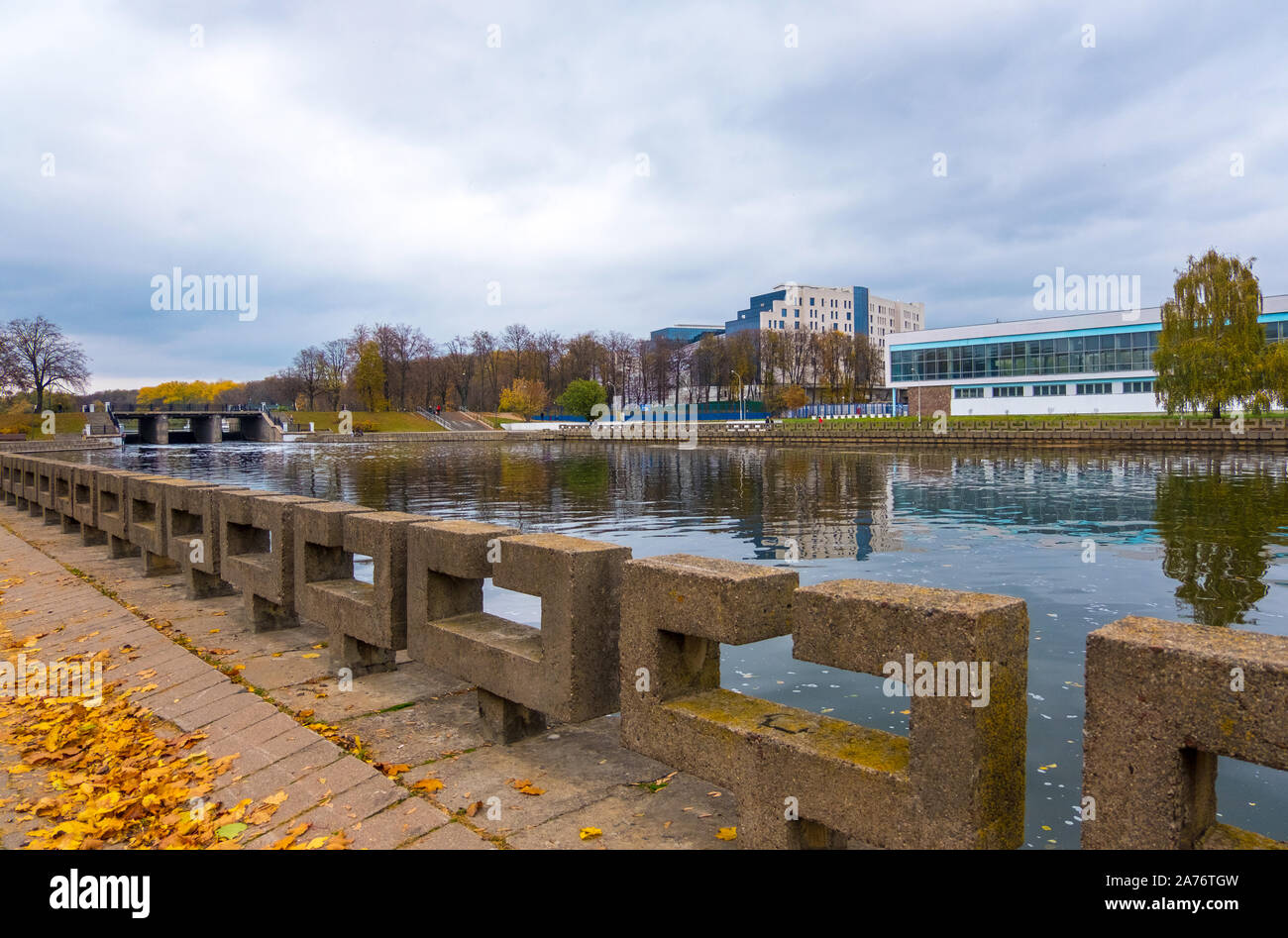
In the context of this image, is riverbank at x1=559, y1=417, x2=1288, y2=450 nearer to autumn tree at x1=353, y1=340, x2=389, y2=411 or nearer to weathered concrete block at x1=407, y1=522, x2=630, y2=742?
autumn tree at x1=353, y1=340, x2=389, y2=411

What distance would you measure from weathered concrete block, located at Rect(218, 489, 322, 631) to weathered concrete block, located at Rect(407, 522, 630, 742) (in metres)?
2.04

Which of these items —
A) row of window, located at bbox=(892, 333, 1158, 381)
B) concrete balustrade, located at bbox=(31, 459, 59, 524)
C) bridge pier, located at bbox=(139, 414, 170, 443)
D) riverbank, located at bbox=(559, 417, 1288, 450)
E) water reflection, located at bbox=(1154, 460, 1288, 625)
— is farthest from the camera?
bridge pier, located at bbox=(139, 414, 170, 443)

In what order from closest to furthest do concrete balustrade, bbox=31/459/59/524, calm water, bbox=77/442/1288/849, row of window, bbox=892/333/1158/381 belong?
1. calm water, bbox=77/442/1288/849
2. concrete balustrade, bbox=31/459/59/524
3. row of window, bbox=892/333/1158/381

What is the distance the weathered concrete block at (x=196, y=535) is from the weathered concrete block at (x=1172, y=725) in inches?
304

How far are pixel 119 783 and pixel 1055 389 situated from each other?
323 ft

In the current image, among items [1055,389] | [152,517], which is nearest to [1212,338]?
[1055,389]

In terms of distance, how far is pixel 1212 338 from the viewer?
58.8 m

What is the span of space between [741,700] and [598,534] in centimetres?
1763

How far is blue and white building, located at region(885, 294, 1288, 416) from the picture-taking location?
83438 mm

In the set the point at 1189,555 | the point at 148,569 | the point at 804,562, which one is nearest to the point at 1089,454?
the point at 1189,555

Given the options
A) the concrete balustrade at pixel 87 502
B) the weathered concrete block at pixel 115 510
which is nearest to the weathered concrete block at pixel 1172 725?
the weathered concrete block at pixel 115 510

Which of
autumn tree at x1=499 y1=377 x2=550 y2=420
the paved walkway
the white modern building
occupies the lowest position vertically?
the paved walkway

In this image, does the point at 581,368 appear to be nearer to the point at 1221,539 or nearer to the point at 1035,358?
the point at 1035,358

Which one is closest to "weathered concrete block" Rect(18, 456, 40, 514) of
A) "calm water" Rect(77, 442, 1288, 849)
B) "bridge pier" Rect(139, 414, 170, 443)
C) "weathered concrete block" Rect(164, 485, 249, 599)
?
"weathered concrete block" Rect(164, 485, 249, 599)
